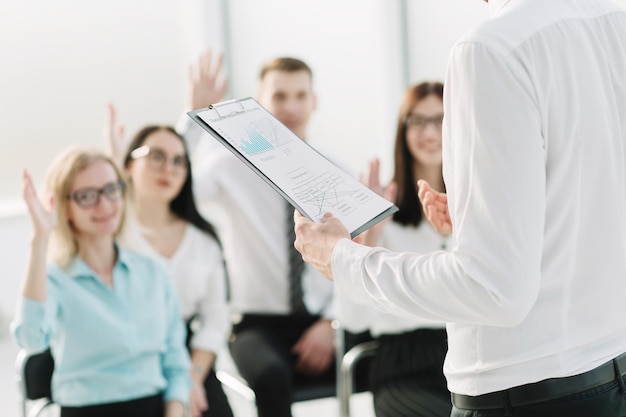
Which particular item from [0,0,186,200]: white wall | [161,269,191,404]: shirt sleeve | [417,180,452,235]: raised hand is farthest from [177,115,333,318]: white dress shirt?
[0,0,186,200]: white wall

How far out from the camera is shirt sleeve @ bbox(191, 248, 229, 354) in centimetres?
302

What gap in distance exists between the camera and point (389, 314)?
9.46 ft

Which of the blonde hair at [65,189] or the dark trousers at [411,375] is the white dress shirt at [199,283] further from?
the dark trousers at [411,375]

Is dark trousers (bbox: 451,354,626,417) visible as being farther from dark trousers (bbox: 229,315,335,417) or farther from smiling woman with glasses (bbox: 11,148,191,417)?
dark trousers (bbox: 229,315,335,417)

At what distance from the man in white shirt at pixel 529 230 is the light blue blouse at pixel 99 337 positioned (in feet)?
4.55

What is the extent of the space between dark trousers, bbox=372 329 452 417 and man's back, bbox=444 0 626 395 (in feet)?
4.37

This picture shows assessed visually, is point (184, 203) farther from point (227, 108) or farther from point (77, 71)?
point (77, 71)

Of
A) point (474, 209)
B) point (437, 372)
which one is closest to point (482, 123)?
point (474, 209)

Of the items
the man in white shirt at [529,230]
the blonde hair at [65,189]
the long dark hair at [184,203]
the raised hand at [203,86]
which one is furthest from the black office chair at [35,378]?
the man in white shirt at [529,230]

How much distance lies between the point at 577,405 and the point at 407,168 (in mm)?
1936

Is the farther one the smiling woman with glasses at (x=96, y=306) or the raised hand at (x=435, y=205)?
the smiling woman with glasses at (x=96, y=306)

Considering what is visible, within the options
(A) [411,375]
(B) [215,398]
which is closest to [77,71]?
(B) [215,398]

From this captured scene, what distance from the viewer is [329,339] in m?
3.15

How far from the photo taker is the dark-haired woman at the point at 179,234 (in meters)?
3.06
